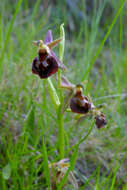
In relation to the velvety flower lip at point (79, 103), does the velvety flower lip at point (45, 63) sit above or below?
above

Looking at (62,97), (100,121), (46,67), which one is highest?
(46,67)

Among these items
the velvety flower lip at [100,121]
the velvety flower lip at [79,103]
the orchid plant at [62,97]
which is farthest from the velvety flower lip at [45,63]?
the velvety flower lip at [100,121]

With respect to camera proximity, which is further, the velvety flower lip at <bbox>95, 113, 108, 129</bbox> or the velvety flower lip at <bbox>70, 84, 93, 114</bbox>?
the velvety flower lip at <bbox>95, 113, 108, 129</bbox>

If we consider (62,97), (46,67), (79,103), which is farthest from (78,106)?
(46,67)

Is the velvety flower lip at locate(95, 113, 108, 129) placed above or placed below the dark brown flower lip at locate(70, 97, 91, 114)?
below

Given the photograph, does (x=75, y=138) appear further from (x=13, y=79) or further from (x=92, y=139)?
(x=13, y=79)

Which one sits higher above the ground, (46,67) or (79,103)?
(46,67)

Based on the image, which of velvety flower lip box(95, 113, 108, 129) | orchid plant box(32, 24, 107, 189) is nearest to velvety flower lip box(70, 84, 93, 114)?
orchid plant box(32, 24, 107, 189)

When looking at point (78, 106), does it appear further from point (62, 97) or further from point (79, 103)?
point (62, 97)

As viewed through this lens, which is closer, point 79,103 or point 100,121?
point 79,103

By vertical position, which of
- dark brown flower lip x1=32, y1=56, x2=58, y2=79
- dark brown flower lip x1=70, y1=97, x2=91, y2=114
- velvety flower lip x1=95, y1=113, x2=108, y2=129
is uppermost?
dark brown flower lip x1=32, y1=56, x2=58, y2=79

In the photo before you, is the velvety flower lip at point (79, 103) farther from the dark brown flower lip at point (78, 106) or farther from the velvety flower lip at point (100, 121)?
the velvety flower lip at point (100, 121)

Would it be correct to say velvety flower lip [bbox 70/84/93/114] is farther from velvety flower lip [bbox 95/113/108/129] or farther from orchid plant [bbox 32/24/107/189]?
velvety flower lip [bbox 95/113/108/129]
